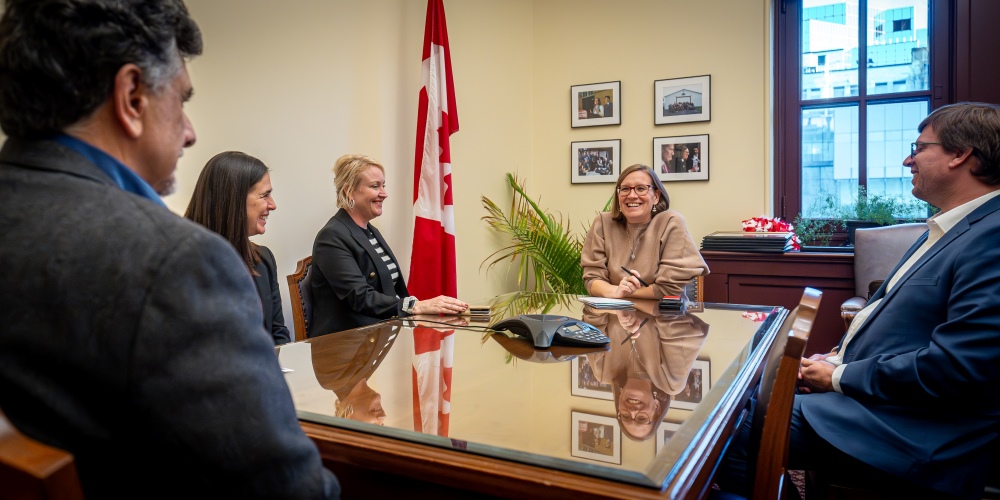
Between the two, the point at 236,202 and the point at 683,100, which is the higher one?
the point at 683,100

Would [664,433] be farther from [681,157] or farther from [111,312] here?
[681,157]

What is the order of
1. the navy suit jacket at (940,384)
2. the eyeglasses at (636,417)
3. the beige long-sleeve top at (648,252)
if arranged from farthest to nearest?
A: the beige long-sleeve top at (648,252)
the navy suit jacket at (940,384)
the eyeglasses at (636,417)

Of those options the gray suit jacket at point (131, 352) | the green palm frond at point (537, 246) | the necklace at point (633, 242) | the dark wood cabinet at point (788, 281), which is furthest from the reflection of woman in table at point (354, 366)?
the green palm frond at point (537, 246)

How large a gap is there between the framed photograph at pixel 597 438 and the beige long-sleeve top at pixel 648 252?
6.92 feet

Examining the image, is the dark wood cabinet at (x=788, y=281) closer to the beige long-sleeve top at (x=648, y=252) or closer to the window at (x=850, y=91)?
the window at (x=850, y=91)

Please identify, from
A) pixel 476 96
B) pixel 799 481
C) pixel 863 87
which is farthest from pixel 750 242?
pixel 476 96

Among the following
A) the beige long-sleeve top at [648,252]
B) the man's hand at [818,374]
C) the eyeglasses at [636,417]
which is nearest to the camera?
the eyeglasses at [636,417]

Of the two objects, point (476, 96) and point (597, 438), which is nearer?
point (597, 438)

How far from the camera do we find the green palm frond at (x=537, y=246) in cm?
498

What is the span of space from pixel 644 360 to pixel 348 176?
2042 millimetres

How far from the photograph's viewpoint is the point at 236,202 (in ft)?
8.23

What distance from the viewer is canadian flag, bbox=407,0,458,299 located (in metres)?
4.17

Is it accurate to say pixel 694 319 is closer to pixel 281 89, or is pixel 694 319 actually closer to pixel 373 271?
pixel 373 271

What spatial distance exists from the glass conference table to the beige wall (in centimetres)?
173
